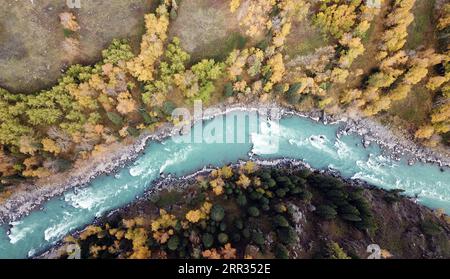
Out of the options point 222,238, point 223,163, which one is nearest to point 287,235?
point 222,238

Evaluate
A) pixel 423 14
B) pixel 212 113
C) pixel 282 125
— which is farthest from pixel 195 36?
pixel 423 14

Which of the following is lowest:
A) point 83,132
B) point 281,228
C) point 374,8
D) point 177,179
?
point 281,228

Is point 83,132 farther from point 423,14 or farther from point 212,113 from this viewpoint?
point 423,14

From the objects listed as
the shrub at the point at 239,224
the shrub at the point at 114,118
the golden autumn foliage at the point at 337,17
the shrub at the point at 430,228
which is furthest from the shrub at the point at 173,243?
the golden autumn foliage at the point at 337,17

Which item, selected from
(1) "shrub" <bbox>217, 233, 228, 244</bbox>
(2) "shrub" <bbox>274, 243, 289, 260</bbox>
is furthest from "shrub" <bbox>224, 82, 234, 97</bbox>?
(2) "shrub" <bbox>274, 243, 289, 260</bbox>

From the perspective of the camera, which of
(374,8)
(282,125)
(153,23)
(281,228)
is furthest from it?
(282,125)

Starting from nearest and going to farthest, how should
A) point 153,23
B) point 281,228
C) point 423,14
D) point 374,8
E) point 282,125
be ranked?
1. point 281,228
2. point 153,23
3. point 374,8
4. point 423,14
5. point 282,125

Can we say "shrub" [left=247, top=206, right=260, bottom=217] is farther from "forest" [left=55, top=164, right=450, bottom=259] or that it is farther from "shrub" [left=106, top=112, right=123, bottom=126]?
"shrub" [left=106, top=112, right=123, bottom=126]

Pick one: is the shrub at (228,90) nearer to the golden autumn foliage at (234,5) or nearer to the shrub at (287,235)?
the golden autumn foliage at (234,5)
